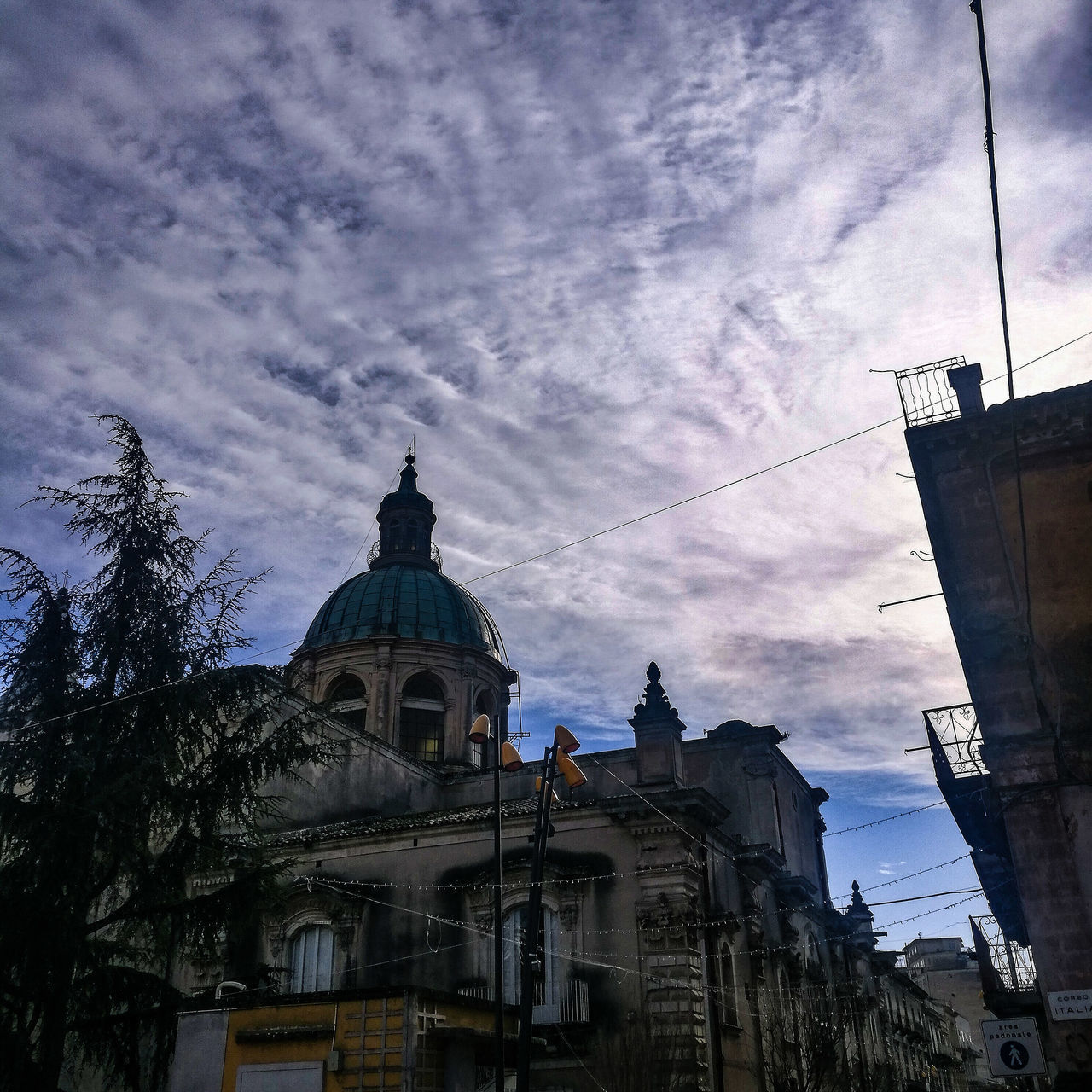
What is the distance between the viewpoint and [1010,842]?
47.9ft

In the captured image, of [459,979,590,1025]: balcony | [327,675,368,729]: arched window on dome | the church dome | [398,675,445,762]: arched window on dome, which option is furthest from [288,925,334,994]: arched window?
the church dome

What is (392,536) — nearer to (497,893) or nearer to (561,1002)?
(561,1002)

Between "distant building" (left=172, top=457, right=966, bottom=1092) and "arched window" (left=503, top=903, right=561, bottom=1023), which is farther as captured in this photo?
"arched window" (left=503, top=903, right=561, bottom=1023)

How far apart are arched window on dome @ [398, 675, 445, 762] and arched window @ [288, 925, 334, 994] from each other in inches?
382

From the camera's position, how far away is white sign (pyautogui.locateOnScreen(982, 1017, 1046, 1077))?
13094 millimetres

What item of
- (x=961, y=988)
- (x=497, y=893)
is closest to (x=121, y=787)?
(x=497, y=893)

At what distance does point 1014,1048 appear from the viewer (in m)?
13.2

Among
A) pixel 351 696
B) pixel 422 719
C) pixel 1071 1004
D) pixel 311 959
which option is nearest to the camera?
pixel 1071 1004

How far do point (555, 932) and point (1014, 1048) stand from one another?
10.4 metres

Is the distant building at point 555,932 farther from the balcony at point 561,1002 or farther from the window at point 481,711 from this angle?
the window at point 481,711

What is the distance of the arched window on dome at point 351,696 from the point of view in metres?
33.5

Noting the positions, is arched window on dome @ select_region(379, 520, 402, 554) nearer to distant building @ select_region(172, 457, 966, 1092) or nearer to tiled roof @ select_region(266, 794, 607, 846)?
distant building @ select_region(172, 457, 966, 1092)

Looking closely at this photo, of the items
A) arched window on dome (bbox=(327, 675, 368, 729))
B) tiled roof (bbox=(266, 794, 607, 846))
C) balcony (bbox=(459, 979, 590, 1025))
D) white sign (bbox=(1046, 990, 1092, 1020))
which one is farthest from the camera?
arched window on dome (bbox=(327, 675, 368, 729))

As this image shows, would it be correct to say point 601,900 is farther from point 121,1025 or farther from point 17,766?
point 17,766
